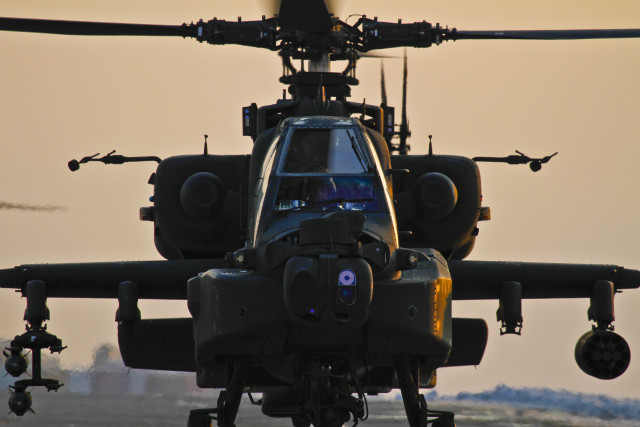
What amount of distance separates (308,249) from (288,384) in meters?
2.61

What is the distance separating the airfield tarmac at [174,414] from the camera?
23.5 m

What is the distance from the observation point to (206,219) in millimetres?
17156

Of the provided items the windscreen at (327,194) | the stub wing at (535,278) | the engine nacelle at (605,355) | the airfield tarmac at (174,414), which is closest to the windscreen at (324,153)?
the windscreen at (327,194)

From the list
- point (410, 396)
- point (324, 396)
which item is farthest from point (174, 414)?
point (324, 396)

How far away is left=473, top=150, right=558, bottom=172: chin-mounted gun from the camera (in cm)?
1892

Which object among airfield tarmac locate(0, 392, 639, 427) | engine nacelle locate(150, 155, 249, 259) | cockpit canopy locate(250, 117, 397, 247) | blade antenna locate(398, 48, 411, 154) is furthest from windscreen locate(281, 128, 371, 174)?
airfield tarmac locate(0, 392, 639, 427)

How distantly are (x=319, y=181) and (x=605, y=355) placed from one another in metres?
4.63

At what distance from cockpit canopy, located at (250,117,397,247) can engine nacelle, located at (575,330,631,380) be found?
3.90m

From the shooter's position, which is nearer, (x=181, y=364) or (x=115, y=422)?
(x=181, y=364)

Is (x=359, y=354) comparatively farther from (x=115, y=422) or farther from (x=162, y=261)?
(x=115, y=422)

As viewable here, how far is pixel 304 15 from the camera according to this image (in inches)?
622

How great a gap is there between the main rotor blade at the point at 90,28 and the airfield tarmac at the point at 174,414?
7418mm

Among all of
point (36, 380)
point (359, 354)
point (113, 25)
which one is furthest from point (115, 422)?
point (359, 354)

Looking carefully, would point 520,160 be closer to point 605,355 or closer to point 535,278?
point 535,278
